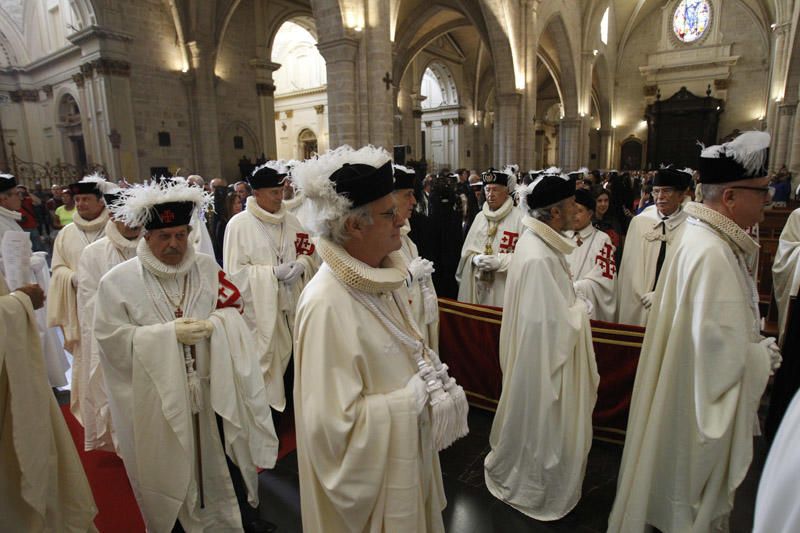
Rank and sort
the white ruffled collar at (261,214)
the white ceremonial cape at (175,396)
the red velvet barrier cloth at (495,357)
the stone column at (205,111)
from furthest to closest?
the stone column at (205,111)
the white ruffled collar at (261,214)
the red velvet barrier cloth at (495,357)
the white ceremonial cape at (175,396)

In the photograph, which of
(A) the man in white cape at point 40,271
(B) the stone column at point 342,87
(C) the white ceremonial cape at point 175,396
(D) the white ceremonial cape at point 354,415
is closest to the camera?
(D) the white ceremonial cape at point 354,415

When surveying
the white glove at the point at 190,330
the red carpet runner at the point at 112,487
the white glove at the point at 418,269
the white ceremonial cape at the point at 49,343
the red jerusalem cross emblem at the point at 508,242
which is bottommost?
the red carpet runner at the point at 112,487

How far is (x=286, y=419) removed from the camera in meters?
4.84

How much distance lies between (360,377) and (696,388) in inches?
68.1

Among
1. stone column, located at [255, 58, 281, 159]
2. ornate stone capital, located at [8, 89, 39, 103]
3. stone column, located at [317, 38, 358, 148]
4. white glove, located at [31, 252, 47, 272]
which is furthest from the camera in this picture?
ornate stone capital, located at [8, 89, 39, 103]

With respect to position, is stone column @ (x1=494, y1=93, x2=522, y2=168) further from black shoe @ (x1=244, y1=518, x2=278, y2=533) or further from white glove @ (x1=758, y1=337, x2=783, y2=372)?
black shoe @ (x1=244, y1=518, x2=278, y2=533)

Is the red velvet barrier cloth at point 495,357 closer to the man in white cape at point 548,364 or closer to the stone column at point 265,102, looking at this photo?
the man in white cape at point 548,364

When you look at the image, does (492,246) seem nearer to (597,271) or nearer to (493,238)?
(493,238)

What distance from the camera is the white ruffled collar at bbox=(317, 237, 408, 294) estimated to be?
170 cm

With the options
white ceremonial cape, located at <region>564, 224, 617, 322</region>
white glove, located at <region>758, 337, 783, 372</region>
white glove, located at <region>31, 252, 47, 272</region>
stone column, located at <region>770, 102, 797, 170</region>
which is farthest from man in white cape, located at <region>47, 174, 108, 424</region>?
stone column, located at <region>770, 102, 797, 170</region>

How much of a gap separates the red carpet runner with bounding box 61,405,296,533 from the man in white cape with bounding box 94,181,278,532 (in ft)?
2.41

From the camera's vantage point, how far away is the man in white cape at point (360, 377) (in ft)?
5.33

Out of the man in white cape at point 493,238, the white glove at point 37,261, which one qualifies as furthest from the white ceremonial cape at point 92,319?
the man in white cape at point 493,238

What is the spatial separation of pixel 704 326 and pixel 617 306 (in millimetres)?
2735
